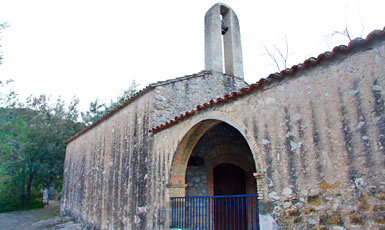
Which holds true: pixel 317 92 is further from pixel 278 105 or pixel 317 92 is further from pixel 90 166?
pixel 90 166

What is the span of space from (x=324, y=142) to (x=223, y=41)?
6345 millimetres

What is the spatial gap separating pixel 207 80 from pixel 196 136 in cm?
297

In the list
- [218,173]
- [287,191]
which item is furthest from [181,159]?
[287,191]

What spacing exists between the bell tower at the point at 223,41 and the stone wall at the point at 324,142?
14.0ft

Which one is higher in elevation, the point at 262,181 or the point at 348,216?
the point at 262,181

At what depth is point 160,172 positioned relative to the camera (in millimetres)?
6598

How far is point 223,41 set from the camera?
357 inches

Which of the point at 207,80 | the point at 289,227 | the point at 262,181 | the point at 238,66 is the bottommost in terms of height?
the point at 289,227

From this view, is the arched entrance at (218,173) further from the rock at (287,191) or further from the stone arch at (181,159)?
the rock at (287,191)

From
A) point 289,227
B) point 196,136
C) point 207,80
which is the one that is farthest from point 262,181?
point 207,80

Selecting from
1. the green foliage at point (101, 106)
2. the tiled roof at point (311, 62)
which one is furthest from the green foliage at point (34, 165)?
the tiled roof at point (311, 62)

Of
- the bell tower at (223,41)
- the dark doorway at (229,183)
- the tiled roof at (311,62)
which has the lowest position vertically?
the dark doorway at (229,183)

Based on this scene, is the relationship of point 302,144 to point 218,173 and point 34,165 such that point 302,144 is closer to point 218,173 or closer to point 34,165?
point 218,173

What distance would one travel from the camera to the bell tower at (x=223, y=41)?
27.2 feet
